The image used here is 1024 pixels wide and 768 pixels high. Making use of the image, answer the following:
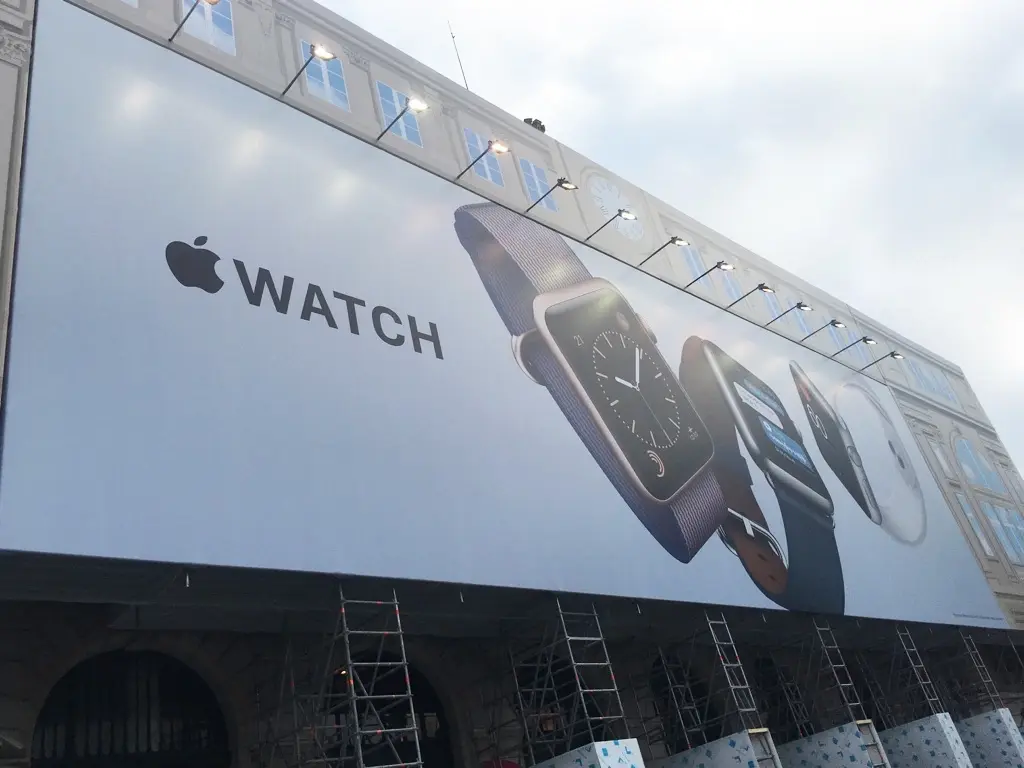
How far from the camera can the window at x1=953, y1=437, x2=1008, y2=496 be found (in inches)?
1496

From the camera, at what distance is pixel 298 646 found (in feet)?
55.1

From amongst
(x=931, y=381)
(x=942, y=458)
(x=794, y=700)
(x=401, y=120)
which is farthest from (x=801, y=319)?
(x=401, y=120)

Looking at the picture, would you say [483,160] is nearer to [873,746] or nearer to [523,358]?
[523,358]

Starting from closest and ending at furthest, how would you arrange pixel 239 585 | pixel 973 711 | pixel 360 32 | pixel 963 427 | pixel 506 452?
pixel 239 585
pixel 506 452
pixel 360 32
pixel 973 711
pixel 963 427

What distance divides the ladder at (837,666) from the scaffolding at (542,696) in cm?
584

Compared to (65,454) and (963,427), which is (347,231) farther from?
(963,427)

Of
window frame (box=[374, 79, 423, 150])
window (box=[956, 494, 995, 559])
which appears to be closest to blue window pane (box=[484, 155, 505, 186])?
window frame (box=[374, 79, 423, 150])

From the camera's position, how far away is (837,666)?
23062 mm

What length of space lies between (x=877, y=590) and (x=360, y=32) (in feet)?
67.9

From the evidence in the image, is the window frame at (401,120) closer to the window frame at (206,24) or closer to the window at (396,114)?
the window at (396,114)

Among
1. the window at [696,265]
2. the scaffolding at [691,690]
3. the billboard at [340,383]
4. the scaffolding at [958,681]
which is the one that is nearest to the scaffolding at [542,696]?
the billboard at [340,383]

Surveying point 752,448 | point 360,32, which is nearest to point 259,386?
point 360,32

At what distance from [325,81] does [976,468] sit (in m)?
32.3

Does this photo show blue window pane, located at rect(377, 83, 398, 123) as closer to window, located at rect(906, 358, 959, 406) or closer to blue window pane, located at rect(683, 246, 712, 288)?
blue window pane, located at rect(683, 246, 712, 288)
